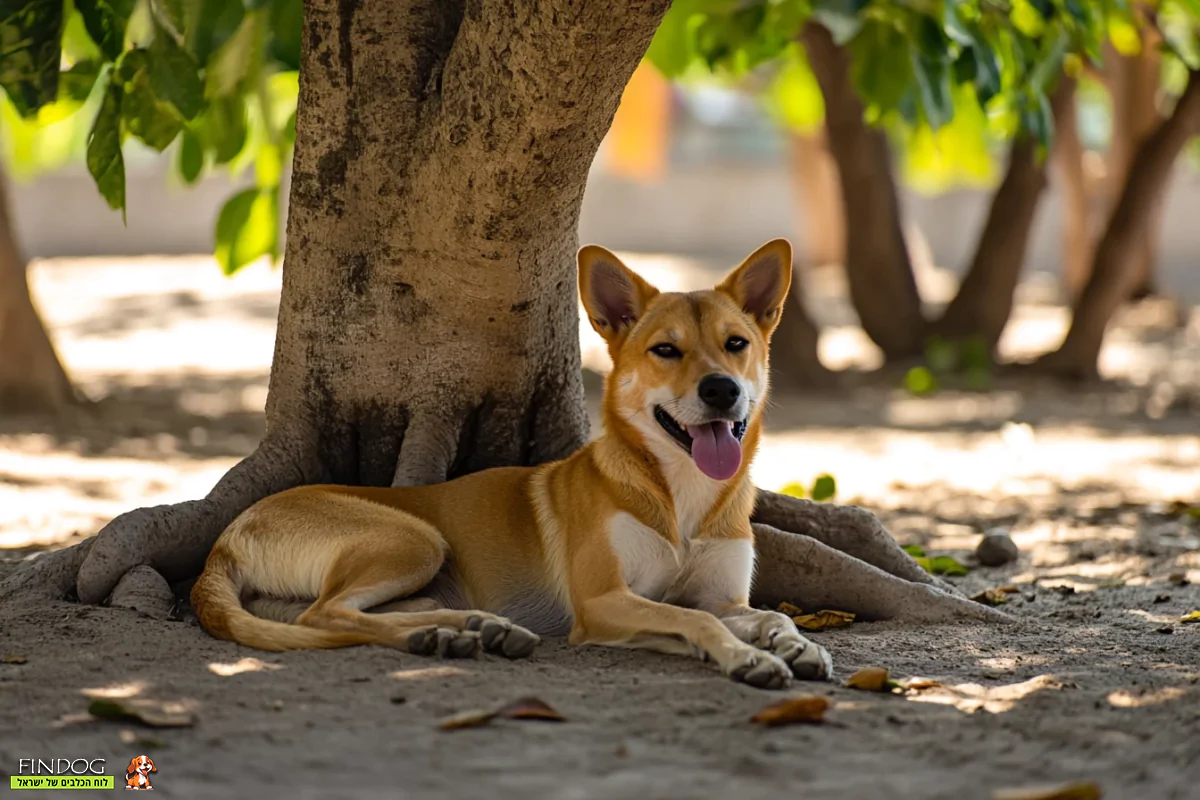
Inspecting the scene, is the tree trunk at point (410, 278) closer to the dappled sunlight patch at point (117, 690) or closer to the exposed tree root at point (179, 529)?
the exposed tree root at point (179, 529)

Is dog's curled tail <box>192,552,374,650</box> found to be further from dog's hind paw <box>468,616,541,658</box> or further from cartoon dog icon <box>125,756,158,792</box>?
cartoon dog icon <box>125,756,158,792</box>

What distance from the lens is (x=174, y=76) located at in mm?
5391

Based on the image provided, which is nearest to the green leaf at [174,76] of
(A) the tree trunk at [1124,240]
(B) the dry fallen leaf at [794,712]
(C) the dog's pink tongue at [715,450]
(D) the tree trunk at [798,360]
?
(C) the dog's pink tongue at [715,450]

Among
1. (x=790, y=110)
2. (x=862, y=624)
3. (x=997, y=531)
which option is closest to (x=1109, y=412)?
(x=997, y=531)

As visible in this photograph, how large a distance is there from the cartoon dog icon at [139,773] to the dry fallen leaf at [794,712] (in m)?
1.54

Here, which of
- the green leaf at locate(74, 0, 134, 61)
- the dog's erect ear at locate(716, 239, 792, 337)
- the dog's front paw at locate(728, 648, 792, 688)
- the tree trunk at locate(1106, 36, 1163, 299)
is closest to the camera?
the dog's front paw at locate(728, 648, 792, 688)

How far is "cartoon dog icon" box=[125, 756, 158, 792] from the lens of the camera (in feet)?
10.6

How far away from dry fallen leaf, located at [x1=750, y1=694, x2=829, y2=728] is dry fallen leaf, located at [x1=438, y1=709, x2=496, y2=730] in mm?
707

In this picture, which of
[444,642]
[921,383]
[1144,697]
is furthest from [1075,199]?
[444,642]

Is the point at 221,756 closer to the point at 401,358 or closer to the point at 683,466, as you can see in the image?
the point at 683,466

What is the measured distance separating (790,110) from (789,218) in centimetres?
1453

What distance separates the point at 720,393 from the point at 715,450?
0.67 ft

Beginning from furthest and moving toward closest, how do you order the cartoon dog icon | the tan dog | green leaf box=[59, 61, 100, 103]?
green leaf box=[59, 61, 100, 103] < the tan dog < the cartoon dog icon

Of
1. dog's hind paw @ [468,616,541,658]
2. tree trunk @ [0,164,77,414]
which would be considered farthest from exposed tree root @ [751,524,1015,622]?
tree trunk @ [0,164,77,414]
